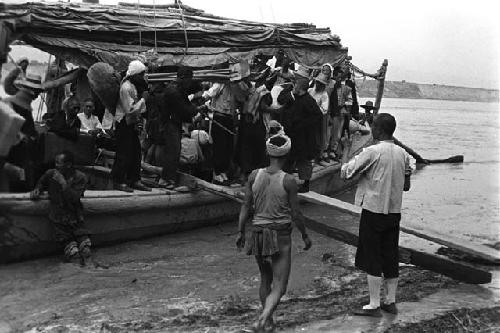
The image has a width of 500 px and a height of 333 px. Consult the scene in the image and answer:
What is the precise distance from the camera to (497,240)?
31.0ft

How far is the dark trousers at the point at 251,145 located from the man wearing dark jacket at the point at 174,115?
1.07 meters

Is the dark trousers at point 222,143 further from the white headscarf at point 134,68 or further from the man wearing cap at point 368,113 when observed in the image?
the man wearing cap at point 368,113

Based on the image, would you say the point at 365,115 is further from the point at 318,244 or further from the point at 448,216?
the point at 318,244

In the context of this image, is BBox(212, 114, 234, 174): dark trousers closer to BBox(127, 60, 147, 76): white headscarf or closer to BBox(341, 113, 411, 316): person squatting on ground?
BBox(127, 60, 147, 76): white headscarf

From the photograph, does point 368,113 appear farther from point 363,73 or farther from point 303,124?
point 303,124

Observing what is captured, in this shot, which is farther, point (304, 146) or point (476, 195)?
point (476, 195)

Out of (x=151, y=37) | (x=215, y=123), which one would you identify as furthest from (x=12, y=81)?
(x=215, y=123)

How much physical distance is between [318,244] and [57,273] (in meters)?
3.43

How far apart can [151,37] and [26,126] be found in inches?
138

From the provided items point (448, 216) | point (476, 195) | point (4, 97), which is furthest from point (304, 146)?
point (476, 195)

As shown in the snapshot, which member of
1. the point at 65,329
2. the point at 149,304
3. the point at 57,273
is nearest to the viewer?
the point at 65,329

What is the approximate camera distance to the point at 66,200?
6.89 m

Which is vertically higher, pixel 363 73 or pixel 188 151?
pixel 363 73

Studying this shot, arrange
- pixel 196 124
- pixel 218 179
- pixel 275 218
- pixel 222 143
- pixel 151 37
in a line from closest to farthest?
1. pixel 275 218
2. pixel 151 37
3. pixel 222 143
4. pixel 218 179
5. pixel 196 124
